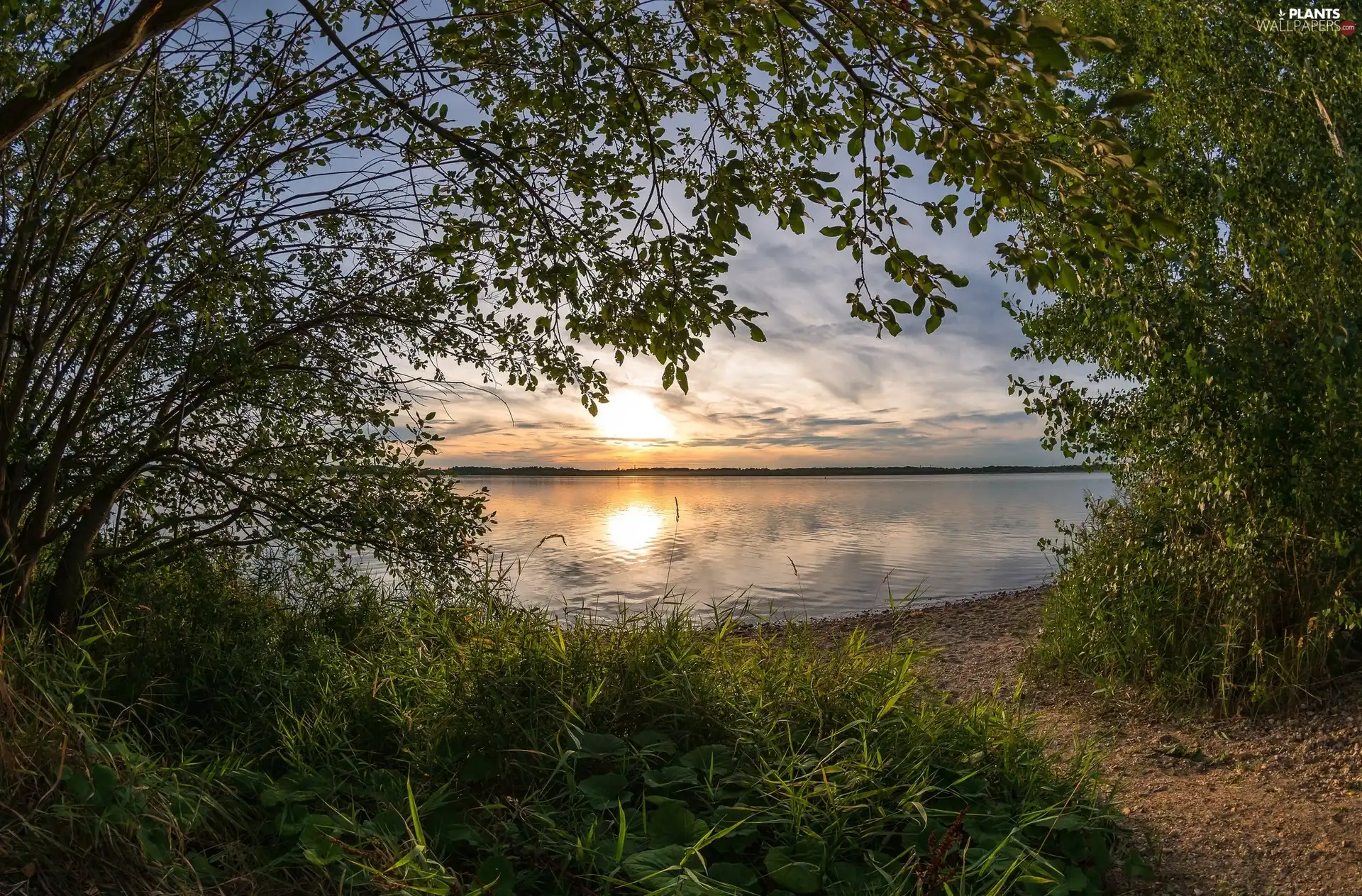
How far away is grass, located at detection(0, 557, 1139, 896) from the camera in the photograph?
3006 millimetres

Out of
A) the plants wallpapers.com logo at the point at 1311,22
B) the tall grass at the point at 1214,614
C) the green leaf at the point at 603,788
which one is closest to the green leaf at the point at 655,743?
the green leaf at the point at 603,788

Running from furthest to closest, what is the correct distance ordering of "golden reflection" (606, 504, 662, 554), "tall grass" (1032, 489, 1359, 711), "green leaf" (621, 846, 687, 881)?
"golden reflection" (606, 504, 662, 554) < "tall grass" (1032, 489, 1359, 711) < "green leaf" (621, 846, 687, 881)

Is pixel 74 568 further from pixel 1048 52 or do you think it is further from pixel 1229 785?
pixel 1229 785

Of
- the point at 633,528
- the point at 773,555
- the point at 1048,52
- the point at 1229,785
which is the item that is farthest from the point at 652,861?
the point at 633,528

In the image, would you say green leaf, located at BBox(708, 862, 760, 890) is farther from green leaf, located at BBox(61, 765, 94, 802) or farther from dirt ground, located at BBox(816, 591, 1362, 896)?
green leaf, located at BBox(61, 765, 94, 802)

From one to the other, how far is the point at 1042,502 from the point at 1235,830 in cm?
4629

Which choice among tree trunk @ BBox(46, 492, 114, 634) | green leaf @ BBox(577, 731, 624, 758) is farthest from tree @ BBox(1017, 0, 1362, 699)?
tree trunk @ BBox(46, 492, 114, 634)

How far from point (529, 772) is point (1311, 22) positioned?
802cm

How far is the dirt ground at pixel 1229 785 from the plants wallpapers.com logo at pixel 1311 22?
203 inches

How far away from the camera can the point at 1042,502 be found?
47344 millimetres

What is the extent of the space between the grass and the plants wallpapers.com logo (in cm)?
597

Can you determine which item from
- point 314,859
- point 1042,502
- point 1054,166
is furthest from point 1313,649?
point 1042,502

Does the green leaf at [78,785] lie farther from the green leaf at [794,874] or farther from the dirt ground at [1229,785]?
the dirt ground at [1229,785]

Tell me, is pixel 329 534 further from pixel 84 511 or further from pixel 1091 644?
pixel 1091 644
